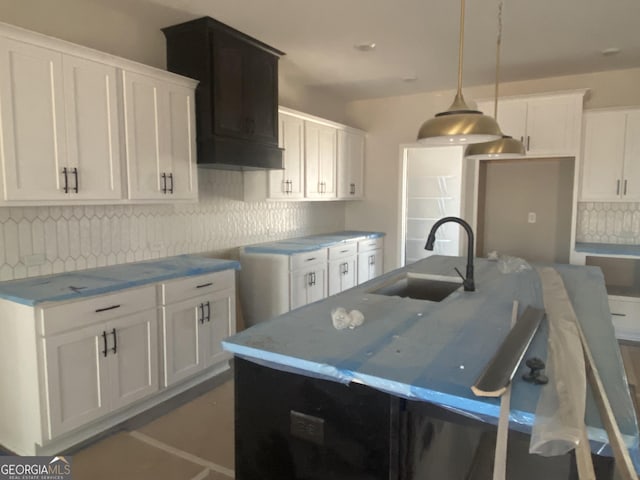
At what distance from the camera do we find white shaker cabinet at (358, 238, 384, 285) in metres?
5.41

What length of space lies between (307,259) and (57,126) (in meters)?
2.42

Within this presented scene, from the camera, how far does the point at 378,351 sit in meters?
1.47

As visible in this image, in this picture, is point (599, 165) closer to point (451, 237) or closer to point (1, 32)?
point (451, 237)

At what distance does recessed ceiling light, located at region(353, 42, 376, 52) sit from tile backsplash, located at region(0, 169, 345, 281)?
1.58 m

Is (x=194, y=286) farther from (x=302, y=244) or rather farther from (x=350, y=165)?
(x=350, y=165)

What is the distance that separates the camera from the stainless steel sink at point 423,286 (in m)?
2.78

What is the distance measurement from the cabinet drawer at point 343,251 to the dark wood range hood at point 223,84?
1.44m

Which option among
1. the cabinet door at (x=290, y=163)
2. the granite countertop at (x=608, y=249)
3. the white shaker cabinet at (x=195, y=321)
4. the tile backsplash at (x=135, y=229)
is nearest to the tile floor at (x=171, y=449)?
the white shaker cabinet at (x=195, y=321)

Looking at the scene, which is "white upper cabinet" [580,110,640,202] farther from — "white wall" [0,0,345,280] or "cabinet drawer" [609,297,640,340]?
"white wall" [0,0,345,280]

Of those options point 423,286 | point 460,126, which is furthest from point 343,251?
point 460,126

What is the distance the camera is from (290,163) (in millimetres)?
4492

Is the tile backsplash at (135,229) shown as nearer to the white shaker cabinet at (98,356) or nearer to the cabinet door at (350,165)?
the white shaker cabinet at (98,356)

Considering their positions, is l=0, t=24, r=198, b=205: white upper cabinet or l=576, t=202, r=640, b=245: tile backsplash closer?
l=0, t=24, r=198, b=205: white upper cabinet

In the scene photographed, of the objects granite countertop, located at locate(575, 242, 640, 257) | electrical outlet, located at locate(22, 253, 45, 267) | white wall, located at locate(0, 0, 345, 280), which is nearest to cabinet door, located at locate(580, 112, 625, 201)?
granite countertop, located at locate(575, 242, 640, 257)
